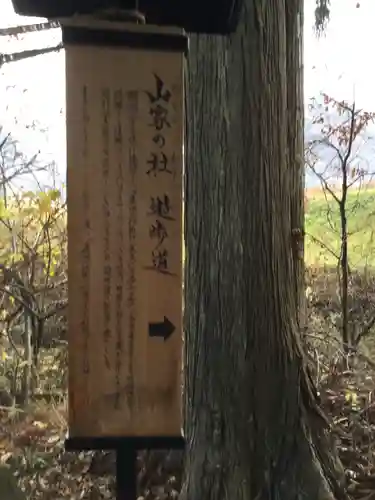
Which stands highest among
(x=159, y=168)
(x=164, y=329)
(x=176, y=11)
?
(x=176, y=11)

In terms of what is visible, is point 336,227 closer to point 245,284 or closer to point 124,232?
point 245,284

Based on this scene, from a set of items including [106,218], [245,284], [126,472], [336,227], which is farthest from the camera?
[336,227]

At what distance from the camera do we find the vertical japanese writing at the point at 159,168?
1407 millimetres

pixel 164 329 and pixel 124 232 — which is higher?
pixel 124 232

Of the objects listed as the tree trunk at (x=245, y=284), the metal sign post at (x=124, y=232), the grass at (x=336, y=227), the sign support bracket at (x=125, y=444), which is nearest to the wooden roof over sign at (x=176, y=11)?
Result: the metal sign post at (x=124, y=232)

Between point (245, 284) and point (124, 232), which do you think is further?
point (245, 284)

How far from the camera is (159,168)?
1.42 m

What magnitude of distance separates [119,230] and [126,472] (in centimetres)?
62

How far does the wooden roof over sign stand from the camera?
1.65 m

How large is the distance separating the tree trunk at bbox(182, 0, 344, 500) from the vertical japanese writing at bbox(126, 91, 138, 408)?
1060 mm

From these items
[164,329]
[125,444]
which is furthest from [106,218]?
[125,444]

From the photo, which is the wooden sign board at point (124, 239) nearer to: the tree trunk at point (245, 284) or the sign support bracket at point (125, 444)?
the sign support bracket at point (125, 444)

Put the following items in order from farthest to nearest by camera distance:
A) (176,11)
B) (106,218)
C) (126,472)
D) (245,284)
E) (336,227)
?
1. (336,227)
2. (245,284)
3. (176,11)
4. (126,472)
5. (106,218)

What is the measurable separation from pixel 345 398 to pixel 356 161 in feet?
5.50
